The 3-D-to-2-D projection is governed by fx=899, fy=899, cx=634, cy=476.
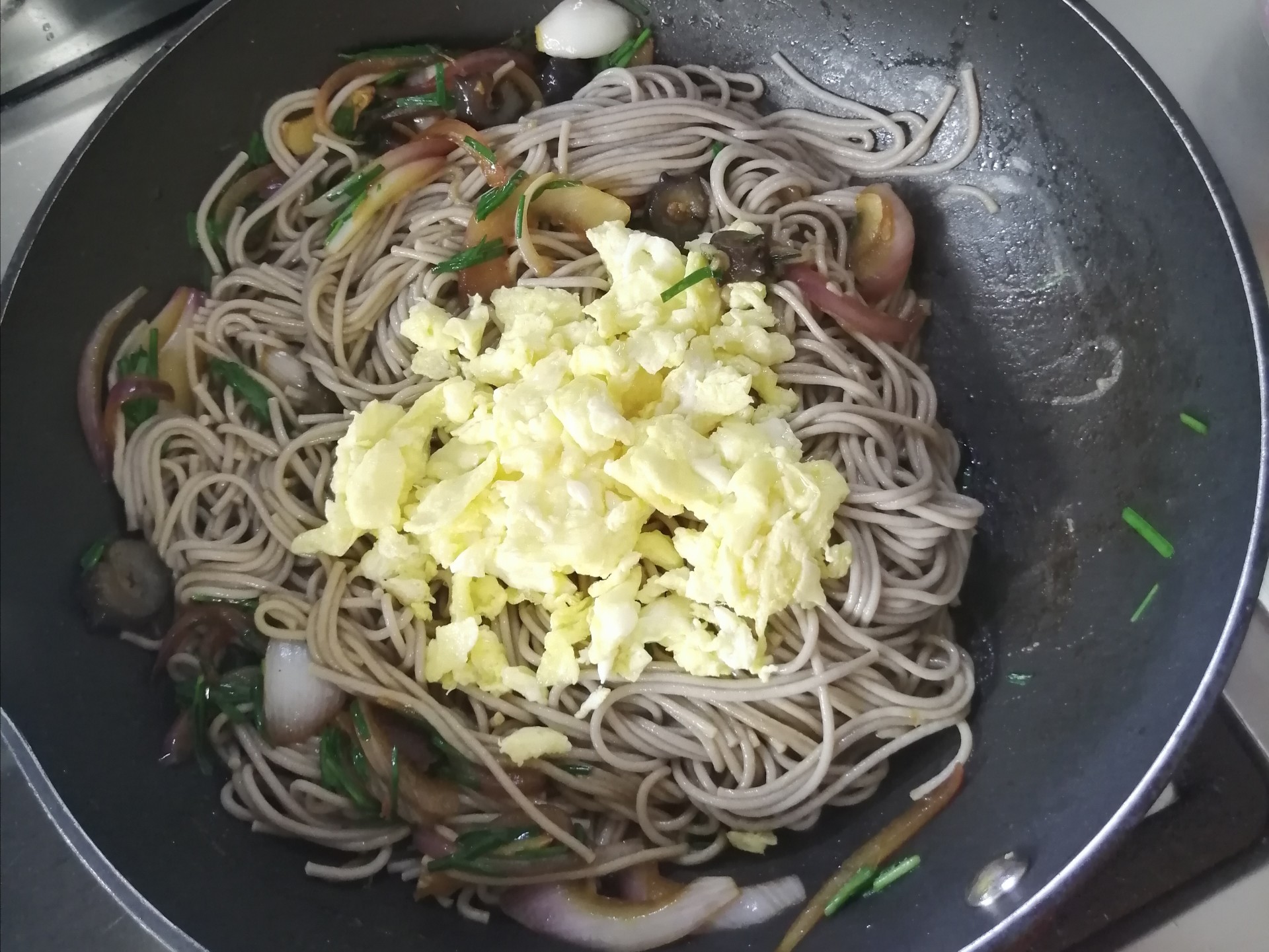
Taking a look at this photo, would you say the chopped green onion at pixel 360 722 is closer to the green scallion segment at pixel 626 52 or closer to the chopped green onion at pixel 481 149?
the chopped green onion at pixel 481 149

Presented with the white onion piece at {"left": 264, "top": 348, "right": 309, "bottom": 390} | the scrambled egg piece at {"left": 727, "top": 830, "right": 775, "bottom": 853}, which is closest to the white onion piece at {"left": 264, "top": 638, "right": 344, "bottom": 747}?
the white onion piece at {"left": 264, "top": 348, "right": 309, "bottom": 390}

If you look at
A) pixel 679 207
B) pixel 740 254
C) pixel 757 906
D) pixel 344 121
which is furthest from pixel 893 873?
pixel 344 121

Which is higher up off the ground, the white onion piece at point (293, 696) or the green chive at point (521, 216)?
the green chive at point (521, 216)

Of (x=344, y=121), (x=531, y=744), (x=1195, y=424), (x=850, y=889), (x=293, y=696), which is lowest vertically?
(x=293, y=696)

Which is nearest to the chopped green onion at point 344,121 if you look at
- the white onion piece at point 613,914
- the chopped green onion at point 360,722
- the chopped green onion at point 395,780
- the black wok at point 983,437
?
the black wok at point 983,437

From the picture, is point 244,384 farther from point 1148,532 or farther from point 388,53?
point 1148,532

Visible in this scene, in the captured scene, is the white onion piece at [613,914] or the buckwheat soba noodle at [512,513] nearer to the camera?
the white onion piece at [613,914]
